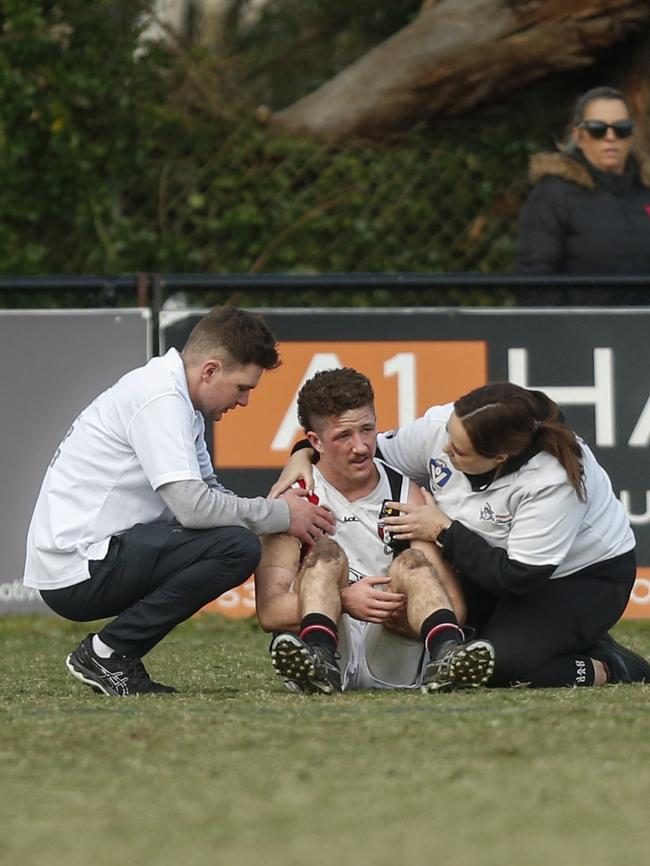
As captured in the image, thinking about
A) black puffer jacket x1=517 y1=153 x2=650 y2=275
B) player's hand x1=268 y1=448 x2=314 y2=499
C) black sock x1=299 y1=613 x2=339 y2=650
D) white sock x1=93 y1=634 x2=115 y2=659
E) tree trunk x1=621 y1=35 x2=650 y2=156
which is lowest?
white sock x1=93 y1=634 x2=115 y2=659

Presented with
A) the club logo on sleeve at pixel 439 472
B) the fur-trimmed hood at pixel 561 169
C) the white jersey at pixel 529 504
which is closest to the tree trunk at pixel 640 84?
the fur-trimmed hood at pixel 561 169

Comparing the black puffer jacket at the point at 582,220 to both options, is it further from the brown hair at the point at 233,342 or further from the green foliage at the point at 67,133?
the green foliage at the point at 67,133

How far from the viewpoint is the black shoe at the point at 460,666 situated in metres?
4.83

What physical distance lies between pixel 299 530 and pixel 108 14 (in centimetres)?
605

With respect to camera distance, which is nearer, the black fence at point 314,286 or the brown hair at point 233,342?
the brown hair at point 233,342

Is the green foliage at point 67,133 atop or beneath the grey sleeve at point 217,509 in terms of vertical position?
atop

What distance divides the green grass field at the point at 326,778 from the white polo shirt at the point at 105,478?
422mm

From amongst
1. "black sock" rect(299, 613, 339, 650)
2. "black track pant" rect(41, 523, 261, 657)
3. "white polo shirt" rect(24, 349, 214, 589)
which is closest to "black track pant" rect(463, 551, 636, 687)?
"black sock" rect(299, 613, 339, 650)

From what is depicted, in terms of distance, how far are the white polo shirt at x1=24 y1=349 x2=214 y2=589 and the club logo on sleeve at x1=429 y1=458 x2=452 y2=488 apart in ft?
2.42

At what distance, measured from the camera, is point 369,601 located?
504cm

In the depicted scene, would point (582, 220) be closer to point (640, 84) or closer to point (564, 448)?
point (564, 448)

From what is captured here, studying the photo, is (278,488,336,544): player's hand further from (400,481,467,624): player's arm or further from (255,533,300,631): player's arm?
(400,481,467,624): player's arm

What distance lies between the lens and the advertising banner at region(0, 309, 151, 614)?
23.5ft

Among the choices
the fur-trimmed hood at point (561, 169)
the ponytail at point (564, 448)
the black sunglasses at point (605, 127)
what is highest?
the black sunglasses at point (605, 127)
